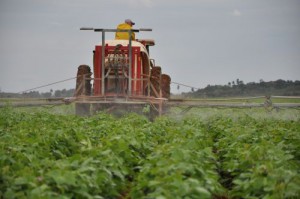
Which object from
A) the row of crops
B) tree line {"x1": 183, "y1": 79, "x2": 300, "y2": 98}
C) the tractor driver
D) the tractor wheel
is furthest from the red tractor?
tree line {"x1": 183, "y1": 79, "x2": 300, "y2": 98}

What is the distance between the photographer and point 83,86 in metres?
19.3

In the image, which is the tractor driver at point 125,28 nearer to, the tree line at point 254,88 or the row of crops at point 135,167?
the row of crops at point 135,167

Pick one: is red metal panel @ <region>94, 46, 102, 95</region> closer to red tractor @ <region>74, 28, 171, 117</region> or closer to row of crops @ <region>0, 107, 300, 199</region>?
red tractor @ <region>74, 28, 171, 117</region>

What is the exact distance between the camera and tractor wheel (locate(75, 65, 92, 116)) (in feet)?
61.0

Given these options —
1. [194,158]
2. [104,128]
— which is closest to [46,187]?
[194,158]

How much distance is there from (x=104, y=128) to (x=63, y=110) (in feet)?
28.5

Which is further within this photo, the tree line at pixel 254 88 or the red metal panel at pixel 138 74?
the tree line at pixel 254 88

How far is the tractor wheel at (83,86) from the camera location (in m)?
18.6

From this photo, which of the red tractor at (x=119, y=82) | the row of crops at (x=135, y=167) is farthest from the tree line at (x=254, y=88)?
the row of crops at (x=135, y=167)

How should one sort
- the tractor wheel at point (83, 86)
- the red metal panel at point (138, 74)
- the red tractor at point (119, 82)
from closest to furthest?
1. the red tractor at point (119, 82)
2. the tractor wheel at point (83, 86)
3. the red metal panel at point (138, 74)

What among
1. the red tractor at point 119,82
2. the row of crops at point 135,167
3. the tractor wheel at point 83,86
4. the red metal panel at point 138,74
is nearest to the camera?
the row of crops at point 135,167

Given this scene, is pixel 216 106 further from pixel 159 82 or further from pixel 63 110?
pixel 63 110

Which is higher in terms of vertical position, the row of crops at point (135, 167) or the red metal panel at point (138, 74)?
Answer: the red metal panel at point (138, 74)

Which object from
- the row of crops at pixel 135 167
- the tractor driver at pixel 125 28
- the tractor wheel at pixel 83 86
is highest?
the tractor driver at pixel 125 28
